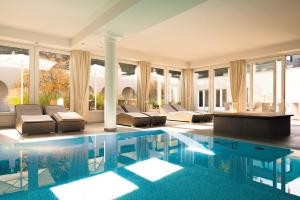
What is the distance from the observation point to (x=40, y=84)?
889 cm

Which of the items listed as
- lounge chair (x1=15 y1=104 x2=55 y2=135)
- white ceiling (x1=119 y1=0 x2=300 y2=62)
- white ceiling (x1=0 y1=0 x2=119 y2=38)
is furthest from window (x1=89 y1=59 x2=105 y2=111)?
lounge chair (x1=15 y1=104 x2=55 y2=135)

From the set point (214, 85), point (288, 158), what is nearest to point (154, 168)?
point (288, 158)

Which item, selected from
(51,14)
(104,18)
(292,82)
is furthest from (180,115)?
(51,14)

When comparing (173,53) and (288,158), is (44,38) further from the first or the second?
(288,158)

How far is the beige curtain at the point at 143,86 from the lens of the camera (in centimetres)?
1140

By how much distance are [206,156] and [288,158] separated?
1459 millimetres

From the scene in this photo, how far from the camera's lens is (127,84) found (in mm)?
11266


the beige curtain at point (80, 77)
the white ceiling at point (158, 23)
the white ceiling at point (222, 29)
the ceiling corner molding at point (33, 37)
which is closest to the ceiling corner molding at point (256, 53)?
the white ceiling at point (158, 23)

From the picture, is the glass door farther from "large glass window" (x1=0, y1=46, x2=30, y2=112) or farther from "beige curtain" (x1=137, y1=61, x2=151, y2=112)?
"large glass window" (x1=0, y1=46, x2=30, y2=112)

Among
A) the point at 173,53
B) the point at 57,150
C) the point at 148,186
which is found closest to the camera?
the point at 148,186

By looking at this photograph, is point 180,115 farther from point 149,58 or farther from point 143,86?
point 149,58

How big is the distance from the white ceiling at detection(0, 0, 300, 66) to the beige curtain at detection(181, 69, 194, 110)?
3.30 metres

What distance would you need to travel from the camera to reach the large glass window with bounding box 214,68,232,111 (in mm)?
12183

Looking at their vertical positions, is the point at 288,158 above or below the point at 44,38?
below
